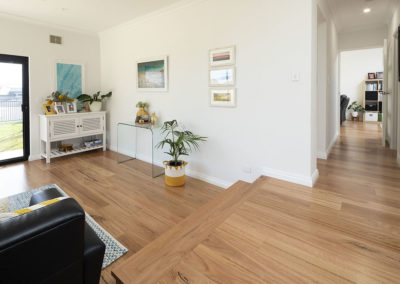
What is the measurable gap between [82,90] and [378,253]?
5.28m

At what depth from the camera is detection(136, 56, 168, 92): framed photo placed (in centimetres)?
390

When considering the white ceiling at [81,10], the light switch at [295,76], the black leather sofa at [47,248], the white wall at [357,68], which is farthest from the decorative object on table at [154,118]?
the white wall at [357,68]

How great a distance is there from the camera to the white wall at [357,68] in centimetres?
827

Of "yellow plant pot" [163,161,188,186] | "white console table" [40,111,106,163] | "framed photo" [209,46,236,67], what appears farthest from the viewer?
"white console table" [40,111,106,163]

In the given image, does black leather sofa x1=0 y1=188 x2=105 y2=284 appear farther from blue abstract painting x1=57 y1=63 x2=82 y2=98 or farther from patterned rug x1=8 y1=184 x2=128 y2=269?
blue abstract painting x1=57 y1=63 x2=82 y2=98

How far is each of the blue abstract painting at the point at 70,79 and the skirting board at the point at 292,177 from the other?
13.5 ft

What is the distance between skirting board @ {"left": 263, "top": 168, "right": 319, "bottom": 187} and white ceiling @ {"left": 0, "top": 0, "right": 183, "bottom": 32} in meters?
2.69

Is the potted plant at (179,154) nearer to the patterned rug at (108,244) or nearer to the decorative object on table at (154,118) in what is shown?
the decorative object on table at (154,118)

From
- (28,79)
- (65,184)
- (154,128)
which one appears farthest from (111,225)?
(28,79)

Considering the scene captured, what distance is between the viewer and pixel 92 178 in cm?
362

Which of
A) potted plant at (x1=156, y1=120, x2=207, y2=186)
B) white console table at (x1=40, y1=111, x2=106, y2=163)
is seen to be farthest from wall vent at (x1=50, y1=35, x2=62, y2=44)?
potted plant at (x1=156, y1=120, x2=207, y2=186)

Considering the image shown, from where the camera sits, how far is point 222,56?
3098 mm

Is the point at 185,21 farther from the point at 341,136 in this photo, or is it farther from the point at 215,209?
the point at 341,136

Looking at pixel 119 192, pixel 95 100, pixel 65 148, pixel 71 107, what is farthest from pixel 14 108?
pixel 119 192
